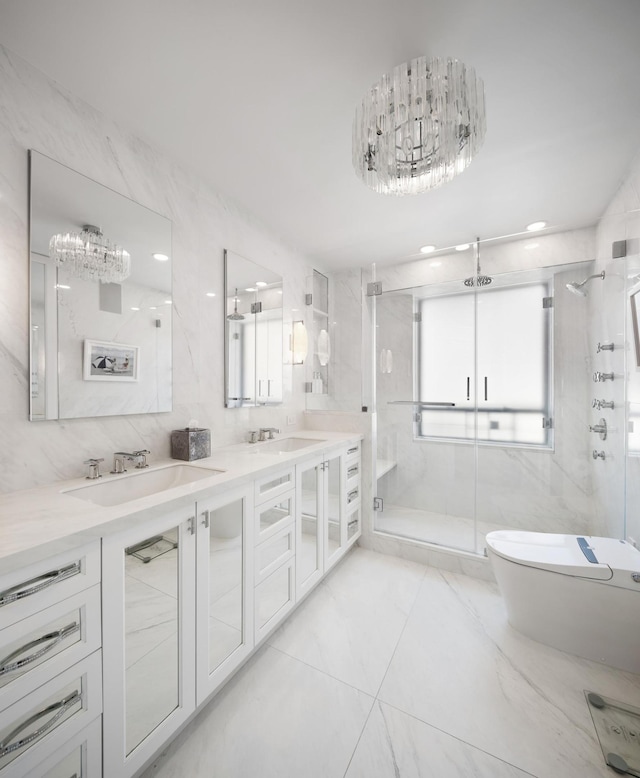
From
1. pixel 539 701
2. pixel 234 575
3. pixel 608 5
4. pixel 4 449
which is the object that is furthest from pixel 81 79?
pixel 539 701

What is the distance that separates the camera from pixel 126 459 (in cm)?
154

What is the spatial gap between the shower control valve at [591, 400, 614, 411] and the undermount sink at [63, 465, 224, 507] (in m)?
2.31

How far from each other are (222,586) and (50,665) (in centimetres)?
60

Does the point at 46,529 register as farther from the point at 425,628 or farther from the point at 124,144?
the point at 425,628

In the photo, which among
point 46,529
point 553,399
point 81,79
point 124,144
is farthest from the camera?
point 553,399

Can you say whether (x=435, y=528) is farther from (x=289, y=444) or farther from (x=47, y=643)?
(x=47, y=643)

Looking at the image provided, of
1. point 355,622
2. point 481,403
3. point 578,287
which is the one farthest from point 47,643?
point 578,287

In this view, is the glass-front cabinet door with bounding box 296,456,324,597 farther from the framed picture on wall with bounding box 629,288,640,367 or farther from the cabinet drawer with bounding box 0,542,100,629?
the framed picture on wall with bounding box 629,288,640,367

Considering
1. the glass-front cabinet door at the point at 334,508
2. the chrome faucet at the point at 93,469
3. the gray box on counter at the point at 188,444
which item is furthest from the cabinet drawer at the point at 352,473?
the chrome faucet at the point at 93,469

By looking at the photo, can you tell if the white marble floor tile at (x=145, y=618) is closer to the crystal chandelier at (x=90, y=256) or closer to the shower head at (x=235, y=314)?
the crystal chandelier at (x=90, y=256)

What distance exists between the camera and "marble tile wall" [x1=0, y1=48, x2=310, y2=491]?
121 cm

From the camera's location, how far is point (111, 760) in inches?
36.8

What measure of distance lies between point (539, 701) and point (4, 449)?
2330 millimetres

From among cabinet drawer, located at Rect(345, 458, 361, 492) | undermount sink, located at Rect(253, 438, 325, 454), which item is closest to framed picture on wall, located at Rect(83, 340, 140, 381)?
undermount sink, located at Rect(253, 438, 325, 454)
